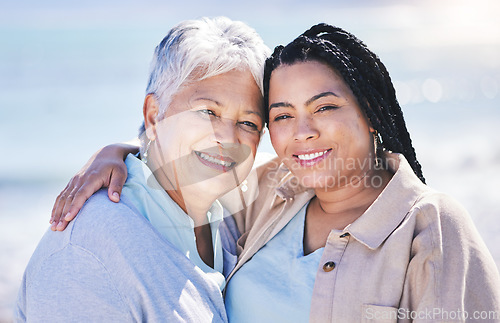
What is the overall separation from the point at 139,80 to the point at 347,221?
39.6ft

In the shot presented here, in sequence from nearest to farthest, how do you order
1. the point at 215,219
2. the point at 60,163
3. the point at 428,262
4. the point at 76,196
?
the point at 428,262 < the point at 76,196 < the point at 215,219 < the point at 60,163

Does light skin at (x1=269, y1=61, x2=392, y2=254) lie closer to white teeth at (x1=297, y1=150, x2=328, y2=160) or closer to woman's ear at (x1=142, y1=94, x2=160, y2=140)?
white teeth at (x1=297, y1=150, x2=328, y2=160)

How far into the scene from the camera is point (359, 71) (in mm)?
2629

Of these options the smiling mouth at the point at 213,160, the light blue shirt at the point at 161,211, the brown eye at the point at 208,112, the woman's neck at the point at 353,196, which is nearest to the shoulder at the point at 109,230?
the light blue shirt at the point at 161,211

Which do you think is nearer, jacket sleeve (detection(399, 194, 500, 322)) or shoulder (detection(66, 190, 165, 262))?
jacket sleeve (detection(399, 194, 500, 322))

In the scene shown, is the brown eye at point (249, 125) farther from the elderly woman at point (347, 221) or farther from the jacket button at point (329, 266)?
the jacket button at point (329, 266)

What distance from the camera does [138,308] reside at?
6.89 feet

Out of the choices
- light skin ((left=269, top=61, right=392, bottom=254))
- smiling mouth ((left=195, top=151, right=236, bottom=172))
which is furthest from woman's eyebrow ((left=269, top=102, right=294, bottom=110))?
smiling mouth ((left=195, top=151, right=236, bottom=172))

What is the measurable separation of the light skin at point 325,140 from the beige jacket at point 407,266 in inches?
8.5

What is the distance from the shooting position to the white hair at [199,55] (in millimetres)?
2529

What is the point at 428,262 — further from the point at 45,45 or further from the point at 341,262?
the point at 45,45

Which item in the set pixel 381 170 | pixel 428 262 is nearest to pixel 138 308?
pixel 428 262

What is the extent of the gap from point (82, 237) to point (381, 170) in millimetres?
1494

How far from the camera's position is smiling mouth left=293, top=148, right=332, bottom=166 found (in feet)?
8.44
